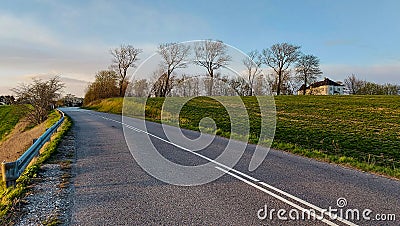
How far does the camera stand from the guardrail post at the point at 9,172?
19.0 ft

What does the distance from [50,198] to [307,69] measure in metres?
70.1

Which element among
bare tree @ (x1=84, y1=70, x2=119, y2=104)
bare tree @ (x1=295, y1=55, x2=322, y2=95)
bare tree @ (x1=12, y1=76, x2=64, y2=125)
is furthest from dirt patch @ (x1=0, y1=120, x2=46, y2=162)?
bare tree @ (x1=295, y1=55, x2=322, y2=95)

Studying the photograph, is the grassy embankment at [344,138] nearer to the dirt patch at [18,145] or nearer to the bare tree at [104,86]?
the dirt patch at [18,145]

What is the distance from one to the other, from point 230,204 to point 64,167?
15.3 feet

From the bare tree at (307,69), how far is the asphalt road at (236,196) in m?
65.1

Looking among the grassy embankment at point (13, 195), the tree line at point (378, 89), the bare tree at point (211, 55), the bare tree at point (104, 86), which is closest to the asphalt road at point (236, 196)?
the grassy embankment at point (13, 195)

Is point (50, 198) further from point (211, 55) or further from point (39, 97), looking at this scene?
point (39, 97)

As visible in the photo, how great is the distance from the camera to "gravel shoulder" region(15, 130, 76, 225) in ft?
14.2

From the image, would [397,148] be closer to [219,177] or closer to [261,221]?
[219,177]

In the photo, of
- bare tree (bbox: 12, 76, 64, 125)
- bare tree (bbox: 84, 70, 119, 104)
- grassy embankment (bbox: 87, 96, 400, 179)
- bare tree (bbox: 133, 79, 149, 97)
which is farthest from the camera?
bare tree (bbox: 84, 70, 119, 104)

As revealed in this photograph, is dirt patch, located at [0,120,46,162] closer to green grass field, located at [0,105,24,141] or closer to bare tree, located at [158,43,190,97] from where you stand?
green grass field, located at [0,105,24,141]

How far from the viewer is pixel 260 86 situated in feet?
36.9

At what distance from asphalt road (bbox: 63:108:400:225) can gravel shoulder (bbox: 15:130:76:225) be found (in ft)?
0.55

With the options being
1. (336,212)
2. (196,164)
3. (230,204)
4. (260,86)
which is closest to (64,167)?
(196,164)
